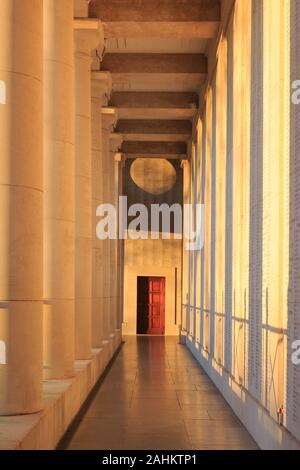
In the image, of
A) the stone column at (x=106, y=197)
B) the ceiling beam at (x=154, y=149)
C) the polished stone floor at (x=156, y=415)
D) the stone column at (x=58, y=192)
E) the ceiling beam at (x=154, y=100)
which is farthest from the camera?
the ceiling beam at (x=154, y=149)

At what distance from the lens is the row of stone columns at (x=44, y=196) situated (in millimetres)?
9883

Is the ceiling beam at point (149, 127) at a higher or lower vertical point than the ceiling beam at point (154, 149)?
higher

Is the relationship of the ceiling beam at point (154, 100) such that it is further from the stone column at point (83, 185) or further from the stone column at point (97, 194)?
the stone column at point (83, 185)

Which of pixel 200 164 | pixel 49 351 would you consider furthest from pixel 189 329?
pixel 49 351

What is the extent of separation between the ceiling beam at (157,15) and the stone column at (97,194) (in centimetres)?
259

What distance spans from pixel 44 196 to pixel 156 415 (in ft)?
16.5

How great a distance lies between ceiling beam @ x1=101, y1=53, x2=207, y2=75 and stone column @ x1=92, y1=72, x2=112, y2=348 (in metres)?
1.78

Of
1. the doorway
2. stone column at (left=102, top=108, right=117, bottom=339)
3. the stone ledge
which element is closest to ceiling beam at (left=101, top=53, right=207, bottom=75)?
stone column at (left=102, top=108, right=117, bottom=339)

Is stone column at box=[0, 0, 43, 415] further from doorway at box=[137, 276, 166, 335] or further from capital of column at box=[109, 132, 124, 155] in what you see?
doorway at box=[137, 276, 166, 335]

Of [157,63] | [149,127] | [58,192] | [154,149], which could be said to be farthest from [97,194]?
[154,149]

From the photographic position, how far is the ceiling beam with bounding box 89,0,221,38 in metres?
21.1

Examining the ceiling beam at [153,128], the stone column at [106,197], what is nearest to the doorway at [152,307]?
the ceiling beam at [153,128]
